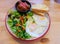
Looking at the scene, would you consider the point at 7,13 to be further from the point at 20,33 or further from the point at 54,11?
the point at 54,11

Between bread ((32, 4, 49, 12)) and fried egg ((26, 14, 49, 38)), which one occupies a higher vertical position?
bread ((32, 4, 49, 12))

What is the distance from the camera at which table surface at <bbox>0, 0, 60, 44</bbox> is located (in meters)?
0.87

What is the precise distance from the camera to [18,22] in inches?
34.9

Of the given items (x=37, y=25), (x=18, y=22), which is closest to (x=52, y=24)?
(x=37, y=25)

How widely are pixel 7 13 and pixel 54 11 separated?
304 millimetres

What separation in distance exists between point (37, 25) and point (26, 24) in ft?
0.21

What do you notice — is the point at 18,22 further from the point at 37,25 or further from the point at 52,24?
the point at 52,24

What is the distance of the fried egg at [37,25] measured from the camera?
855 mm

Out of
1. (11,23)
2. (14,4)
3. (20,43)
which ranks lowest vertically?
(20,43)

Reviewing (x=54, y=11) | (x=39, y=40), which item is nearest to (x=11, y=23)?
(x=39, y=40)

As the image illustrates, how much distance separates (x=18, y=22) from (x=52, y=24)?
0.21m

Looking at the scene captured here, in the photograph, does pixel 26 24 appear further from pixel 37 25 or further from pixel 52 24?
pixel 52 24

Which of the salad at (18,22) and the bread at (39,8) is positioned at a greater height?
the bread at (39,8)

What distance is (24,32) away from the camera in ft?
2.77
